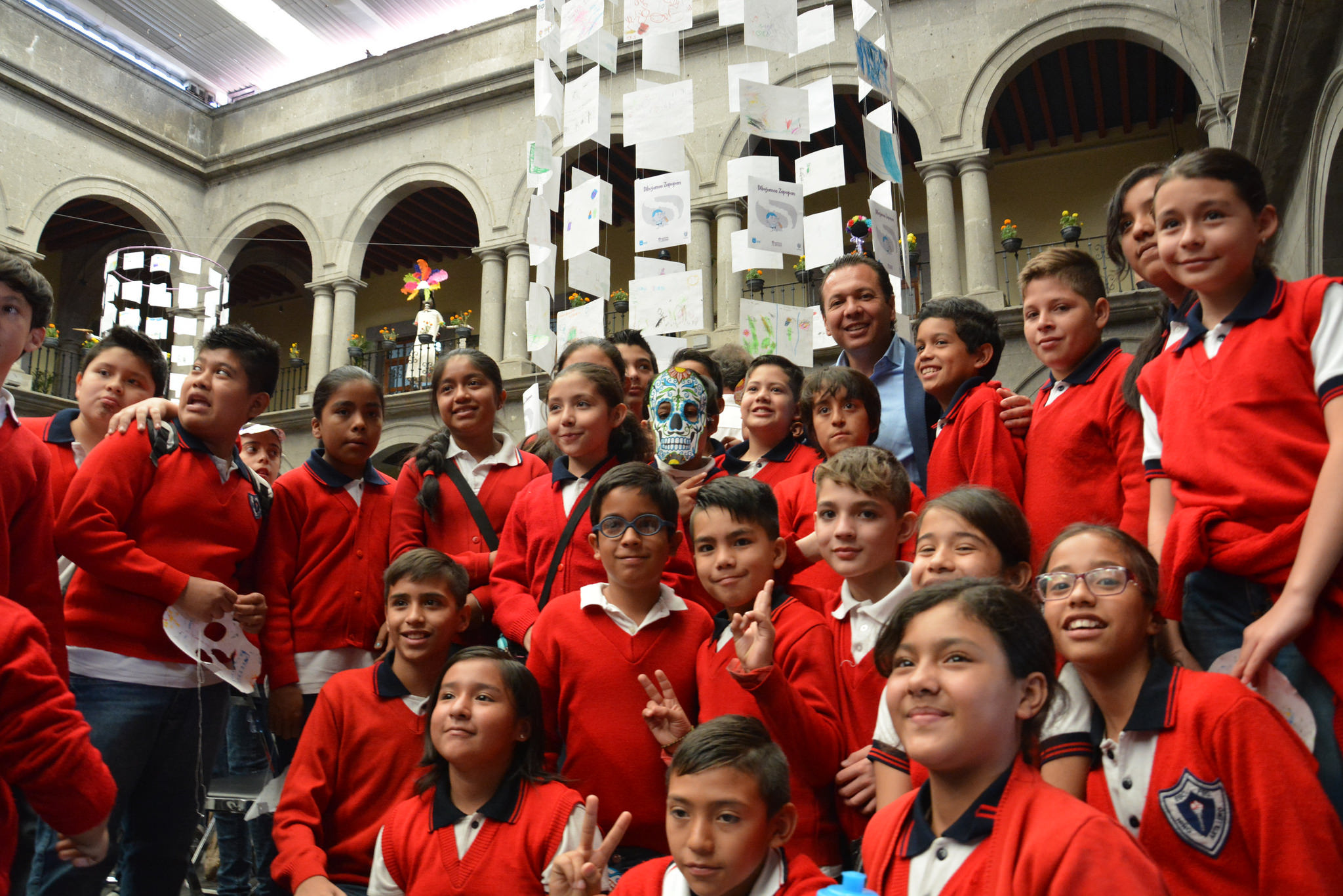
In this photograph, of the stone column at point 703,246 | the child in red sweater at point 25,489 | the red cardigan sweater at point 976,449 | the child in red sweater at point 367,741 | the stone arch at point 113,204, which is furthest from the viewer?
the stone arch at point 113,204

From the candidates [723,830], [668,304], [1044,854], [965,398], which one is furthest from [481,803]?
[668,304]

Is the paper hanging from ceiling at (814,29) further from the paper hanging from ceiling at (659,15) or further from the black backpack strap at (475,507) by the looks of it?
the black backpack strap at (475,507)

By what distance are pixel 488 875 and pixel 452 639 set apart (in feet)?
2.87

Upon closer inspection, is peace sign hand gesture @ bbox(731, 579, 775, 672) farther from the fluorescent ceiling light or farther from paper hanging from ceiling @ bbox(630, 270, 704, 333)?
the fluorescent ceiling light

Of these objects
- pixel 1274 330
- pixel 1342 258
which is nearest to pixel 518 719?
pixel 1274 330

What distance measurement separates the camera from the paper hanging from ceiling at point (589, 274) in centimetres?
555

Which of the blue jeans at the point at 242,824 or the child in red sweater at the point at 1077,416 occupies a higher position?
the child in red sweater at the point at 1077,416

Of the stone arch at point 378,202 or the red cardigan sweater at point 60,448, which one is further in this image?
the stone arch at point 378,202

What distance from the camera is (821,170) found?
568 cm

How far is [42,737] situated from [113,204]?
15.6 metres

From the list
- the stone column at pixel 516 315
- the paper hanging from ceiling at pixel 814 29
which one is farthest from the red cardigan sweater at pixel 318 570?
the stone column at pixel 516 315

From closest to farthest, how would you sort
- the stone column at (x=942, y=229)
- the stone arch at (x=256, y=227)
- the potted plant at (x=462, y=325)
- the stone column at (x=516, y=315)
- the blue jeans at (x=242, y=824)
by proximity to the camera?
1. the blue jeans at (x=242, y=824)
2. the stone column at (x=942, y=229)
3. the stone column at (x=516, y=315)
4. the potted plant at (x=462, y=325)
5. the stone arch at (x=256, y=227)

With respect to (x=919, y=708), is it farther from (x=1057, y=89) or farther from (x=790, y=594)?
(x=1057, y=89)

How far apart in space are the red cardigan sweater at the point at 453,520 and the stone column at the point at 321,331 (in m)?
11.3
